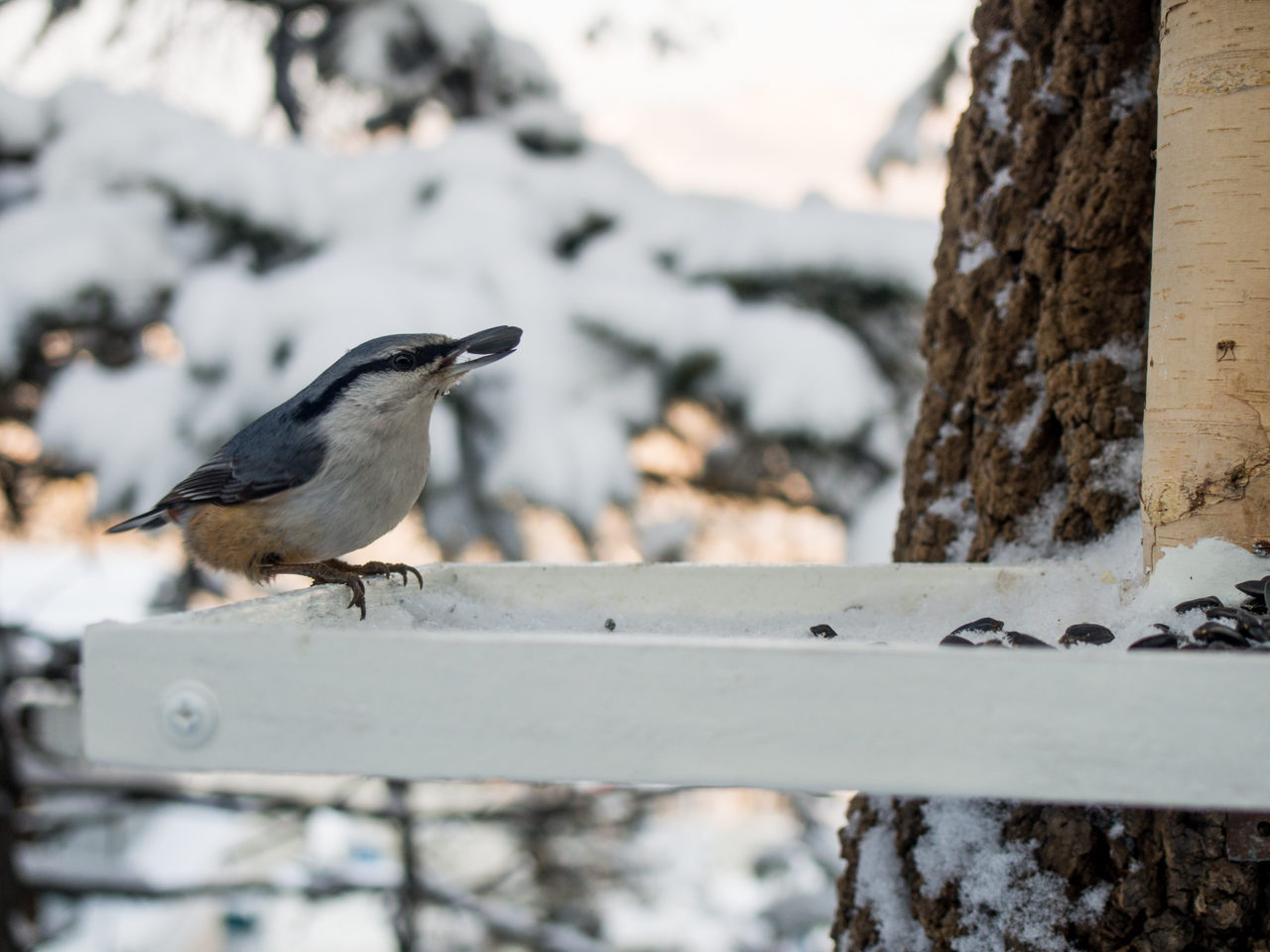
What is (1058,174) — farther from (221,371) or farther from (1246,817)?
(221,371)

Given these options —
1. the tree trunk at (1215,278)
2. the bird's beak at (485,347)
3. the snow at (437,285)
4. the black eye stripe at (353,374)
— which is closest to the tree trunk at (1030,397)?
the tree trunk at (1215,278)

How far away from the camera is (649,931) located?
191 inches

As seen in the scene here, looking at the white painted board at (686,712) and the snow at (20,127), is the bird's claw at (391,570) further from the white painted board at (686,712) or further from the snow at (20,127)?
the snow at (20,127)

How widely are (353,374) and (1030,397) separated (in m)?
1.13

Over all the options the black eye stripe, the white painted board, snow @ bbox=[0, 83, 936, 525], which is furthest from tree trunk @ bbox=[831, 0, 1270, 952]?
snow @ bbox=[0, 83, 936, 525]

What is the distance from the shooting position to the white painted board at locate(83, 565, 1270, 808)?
34.5 inches

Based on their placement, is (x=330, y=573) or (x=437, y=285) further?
(x=437, y=285)

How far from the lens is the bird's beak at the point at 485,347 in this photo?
1.69 meters

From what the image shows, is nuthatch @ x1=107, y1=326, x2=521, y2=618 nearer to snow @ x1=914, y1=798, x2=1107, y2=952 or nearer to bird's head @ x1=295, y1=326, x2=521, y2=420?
bird's head @ x1=295, y1=326, x2=521, y2=420

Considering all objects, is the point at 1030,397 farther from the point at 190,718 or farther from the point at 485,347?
the point at 190,718

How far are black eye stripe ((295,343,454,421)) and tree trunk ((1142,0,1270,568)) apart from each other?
109 cm

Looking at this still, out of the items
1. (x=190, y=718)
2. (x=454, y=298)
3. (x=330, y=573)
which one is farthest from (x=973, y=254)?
(x=454, y=298)

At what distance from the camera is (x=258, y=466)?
6.23 ft

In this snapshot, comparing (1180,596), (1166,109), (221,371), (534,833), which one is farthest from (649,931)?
(1166,109)
